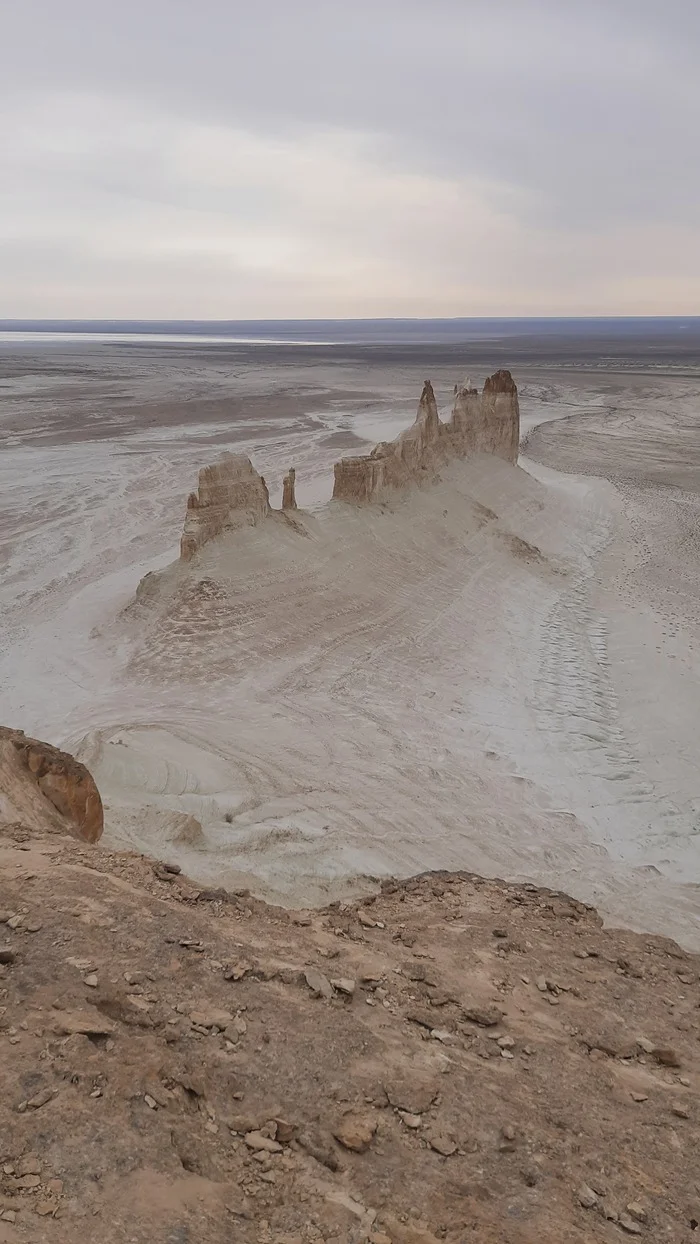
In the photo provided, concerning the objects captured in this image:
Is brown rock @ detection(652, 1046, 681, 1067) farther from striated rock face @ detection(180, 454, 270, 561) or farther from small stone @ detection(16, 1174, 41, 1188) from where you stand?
striated rock face @ detection(180, 454, 270, 561)

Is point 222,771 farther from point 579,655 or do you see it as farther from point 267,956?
point 579,655

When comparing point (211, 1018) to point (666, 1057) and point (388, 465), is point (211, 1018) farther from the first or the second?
point (388, 465)

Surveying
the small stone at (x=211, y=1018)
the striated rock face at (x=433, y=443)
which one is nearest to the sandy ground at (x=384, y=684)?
the striated rock face at (x=433, y=443)

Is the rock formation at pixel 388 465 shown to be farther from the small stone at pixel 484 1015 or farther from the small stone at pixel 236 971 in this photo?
the small stone at pixel 484 1015

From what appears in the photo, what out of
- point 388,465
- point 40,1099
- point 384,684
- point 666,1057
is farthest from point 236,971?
point 388,465

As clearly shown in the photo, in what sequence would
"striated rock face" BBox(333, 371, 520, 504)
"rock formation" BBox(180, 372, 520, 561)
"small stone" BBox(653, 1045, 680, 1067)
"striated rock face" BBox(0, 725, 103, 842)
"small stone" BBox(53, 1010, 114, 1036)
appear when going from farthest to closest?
"striated rock face" BBox(333, 371, 520, 504)
"rock formation" BBox(180, 372, 520, 561)
"striated rock face" BBox(0, 725, 103, 842)
"small stone" BBox(653, 1045, 680, 1067)
"small stone" BBox(53, 1010, 114, 1036)

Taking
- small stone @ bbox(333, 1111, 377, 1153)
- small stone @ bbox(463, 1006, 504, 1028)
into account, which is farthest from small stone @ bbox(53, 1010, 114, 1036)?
small stone @ bbox(463, 1006, 504, 1028)

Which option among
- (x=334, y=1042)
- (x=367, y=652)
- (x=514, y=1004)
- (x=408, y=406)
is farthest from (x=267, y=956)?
(x=408, y=406)
